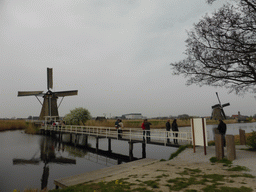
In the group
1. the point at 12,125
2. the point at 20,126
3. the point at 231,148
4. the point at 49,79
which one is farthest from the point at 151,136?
the point at 12,125

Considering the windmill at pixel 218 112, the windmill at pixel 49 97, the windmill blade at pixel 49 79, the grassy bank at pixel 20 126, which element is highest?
the windmill blade at pixel 49 79

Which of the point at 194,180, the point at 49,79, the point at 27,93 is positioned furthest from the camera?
the point at 49,79

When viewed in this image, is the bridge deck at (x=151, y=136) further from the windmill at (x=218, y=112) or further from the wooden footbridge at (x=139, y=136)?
the windmill at (x=218, y=112)

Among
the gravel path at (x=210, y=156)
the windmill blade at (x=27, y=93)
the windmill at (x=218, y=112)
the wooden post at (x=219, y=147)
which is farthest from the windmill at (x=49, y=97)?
the windmill at (x=218, y=112)

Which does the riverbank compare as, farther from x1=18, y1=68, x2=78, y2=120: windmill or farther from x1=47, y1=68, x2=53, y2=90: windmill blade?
x1=47, y1=68, x2=53, y2=90: windmill blade

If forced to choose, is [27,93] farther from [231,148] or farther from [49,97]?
[231,148]

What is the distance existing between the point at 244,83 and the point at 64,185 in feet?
40.3

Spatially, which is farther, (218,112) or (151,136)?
(218,112)

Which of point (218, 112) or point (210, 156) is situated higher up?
point (218, 112)

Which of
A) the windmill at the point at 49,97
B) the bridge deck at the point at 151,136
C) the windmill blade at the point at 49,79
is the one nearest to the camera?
the bridge deck at the point at 151,136

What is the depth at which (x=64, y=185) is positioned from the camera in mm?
5898

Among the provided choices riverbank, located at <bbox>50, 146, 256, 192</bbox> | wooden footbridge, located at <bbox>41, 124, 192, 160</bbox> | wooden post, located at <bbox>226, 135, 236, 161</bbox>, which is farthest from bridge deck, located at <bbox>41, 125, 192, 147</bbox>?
riverbank, located at <bbox>50, 146, 256, 192</bbox>

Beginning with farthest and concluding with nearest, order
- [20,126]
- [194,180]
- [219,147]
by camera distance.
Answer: [20,126]
[219,147]
[194,180]

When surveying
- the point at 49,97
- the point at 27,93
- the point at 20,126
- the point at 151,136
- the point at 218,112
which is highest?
the point at 27,93
